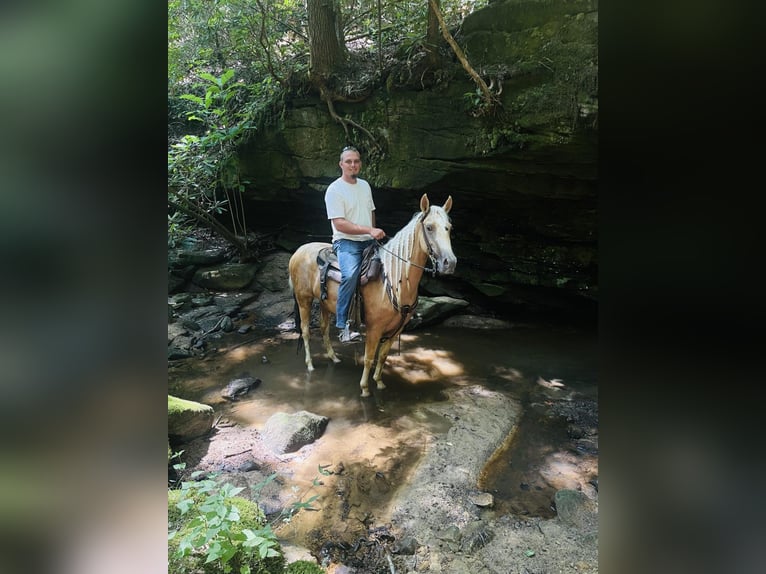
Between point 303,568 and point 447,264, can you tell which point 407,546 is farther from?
point 447,264

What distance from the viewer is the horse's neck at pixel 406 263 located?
11.2ft

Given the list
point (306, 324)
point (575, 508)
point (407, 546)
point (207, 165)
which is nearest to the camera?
point (407, 546)

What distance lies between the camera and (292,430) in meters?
3.01

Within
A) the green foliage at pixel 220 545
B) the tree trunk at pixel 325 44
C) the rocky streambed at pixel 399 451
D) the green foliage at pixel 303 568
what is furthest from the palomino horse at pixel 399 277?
the tree trunk at pixel 325 44

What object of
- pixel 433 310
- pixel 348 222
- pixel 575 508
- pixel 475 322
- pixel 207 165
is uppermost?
pixel 207 165

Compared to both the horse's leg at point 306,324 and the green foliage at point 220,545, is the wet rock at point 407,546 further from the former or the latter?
the horse's leg at point 306,324

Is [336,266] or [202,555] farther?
[336,266]

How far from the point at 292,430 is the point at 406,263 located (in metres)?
1.63

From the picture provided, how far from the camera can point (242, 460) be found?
2.82 metres

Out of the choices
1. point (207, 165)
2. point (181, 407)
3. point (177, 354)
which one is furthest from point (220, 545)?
point (207, 165)

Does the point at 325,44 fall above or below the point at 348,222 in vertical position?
above

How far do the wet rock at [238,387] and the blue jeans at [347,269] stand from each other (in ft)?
3.46
